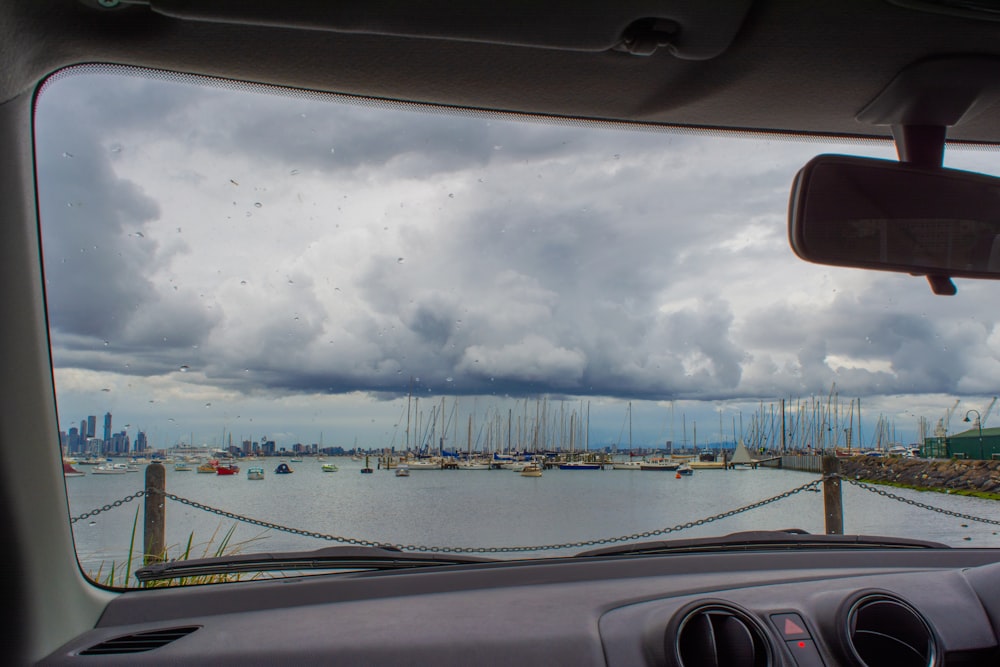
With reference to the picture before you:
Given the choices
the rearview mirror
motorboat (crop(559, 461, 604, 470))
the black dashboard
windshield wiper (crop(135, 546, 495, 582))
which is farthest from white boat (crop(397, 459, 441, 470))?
the rearview mirror

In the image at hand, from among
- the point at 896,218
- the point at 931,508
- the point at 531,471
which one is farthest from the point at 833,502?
the point at 531,471

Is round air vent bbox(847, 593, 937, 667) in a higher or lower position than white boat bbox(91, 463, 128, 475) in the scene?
lower

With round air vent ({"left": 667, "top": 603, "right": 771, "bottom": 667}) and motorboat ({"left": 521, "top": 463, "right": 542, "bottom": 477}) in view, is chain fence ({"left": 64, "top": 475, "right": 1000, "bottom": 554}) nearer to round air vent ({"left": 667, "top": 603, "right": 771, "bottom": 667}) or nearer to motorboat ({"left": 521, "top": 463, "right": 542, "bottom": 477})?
round air vent ({"left": 667, "top": 603, "right": 771, "bottom": 667})

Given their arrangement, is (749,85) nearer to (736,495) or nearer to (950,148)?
(950,148)

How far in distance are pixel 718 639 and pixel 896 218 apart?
1357mm

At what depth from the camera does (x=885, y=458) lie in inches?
227

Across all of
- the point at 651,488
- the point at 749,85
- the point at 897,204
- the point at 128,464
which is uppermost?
the point at 749,85

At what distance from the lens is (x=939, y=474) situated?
247 inches

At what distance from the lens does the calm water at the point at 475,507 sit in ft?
10.9

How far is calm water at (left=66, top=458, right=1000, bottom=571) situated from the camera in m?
3.31

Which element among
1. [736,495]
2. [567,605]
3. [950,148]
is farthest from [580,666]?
[736,495]

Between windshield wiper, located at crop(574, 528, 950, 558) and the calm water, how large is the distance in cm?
16

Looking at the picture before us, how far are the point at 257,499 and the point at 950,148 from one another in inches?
170

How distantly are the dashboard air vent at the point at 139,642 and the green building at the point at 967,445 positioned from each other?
603cm
